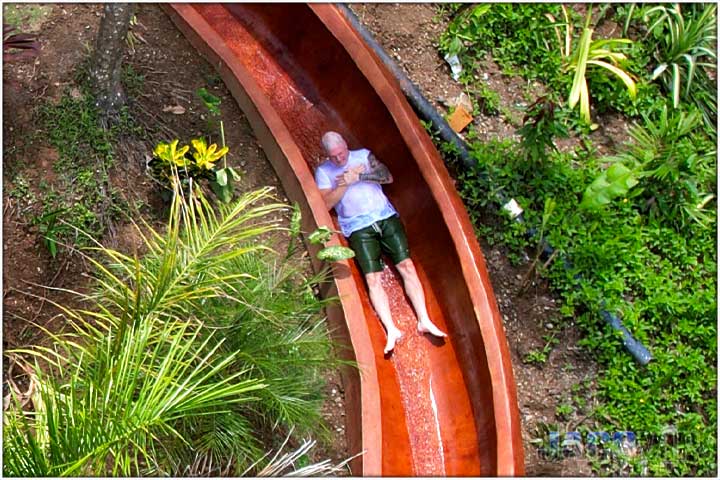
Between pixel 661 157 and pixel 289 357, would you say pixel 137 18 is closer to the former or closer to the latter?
pixel 289 357

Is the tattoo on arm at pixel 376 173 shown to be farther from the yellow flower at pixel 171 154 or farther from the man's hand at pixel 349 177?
the yellow flower at pixel 171 154

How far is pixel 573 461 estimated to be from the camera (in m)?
4.12

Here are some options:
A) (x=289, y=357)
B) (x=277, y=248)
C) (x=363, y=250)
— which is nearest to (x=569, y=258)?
(x=363, y=250)

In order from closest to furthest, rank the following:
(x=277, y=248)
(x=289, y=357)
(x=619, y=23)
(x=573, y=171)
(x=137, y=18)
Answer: (x=289, y=357) < (x=277, y=248) < (x=137, y=18) < (x=573, y=171) < (x=619, y=23)

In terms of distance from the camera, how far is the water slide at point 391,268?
380 cm

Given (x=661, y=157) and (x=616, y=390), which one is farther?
(x=661, y=157)

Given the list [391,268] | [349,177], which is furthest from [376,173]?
[391,268]

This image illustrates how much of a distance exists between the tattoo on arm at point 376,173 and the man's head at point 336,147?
14cm

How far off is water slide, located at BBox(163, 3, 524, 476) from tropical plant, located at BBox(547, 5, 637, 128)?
1.21 metres

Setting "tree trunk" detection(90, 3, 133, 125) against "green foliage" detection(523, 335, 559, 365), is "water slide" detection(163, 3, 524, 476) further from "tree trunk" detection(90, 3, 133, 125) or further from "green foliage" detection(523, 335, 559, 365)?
"tree trunk" detection(90, 3, 133, 125)

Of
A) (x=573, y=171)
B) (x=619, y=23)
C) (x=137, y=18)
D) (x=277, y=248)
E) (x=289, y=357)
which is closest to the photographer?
(x=289, y=357)

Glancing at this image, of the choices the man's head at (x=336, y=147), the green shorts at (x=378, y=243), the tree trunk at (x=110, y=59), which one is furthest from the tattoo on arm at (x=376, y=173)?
the tree trunk at (x=110, y=59)

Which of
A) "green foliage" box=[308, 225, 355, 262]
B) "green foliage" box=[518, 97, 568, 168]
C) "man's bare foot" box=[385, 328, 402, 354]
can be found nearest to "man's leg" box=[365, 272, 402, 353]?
"man's bare foot" box=[385, 328, 402, 354]

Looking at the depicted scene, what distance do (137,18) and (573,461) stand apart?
342 centimetres
